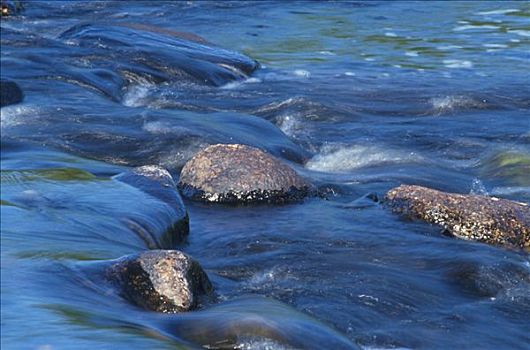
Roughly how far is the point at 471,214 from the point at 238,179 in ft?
6.25

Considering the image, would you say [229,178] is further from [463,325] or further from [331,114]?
[331,114]

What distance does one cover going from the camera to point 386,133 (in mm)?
13594

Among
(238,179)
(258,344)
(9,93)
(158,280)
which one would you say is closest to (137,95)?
(9,93)

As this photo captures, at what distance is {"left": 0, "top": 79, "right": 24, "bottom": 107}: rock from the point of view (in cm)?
1336

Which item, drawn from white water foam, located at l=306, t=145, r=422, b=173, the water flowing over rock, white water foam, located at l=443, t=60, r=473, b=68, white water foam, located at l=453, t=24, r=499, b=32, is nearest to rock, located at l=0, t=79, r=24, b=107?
the water flowing over rock

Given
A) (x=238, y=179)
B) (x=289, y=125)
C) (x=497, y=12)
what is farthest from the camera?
(x=497, y=12)

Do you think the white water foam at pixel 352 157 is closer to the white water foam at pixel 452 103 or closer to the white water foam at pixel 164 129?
the white water foam at pixel 164 129

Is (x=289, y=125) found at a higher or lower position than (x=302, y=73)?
higher

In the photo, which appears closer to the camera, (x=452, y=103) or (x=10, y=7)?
(x=452, y=103)

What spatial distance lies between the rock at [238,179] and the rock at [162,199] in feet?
1.06

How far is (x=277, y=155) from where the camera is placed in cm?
1214

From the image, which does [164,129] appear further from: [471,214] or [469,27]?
[469,27]

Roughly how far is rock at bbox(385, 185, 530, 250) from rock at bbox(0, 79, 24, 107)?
204 inches

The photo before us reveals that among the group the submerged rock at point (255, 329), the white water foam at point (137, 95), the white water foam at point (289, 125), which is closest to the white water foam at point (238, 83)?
the white water foam at point (137, 95)
